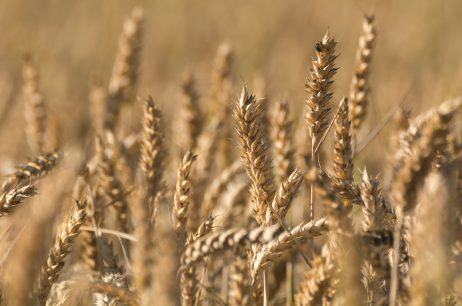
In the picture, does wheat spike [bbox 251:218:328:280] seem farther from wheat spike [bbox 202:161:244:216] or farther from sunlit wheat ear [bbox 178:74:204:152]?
sunlit wheat ear [bbox 178:74:204:152]

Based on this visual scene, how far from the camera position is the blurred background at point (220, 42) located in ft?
15.7

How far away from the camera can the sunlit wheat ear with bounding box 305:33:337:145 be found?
5.07ft

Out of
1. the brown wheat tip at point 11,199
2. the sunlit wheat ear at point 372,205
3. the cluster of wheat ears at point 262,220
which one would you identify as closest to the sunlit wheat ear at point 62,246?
the cluster of wheat ears at point 262,220

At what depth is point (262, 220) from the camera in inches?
61.6

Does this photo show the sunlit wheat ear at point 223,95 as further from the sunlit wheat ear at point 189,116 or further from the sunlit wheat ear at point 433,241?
the sunlit wheat ear at point 433,241

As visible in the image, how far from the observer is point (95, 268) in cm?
204

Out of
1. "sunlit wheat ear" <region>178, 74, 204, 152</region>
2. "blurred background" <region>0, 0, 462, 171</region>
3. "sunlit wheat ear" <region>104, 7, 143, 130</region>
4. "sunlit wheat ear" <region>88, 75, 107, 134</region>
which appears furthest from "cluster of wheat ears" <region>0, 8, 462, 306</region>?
"blurred background" <region>0, 0, 462, 171</region>

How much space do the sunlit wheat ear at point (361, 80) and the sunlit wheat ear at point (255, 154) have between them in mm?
573

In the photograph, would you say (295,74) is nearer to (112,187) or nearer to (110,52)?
(110,52)

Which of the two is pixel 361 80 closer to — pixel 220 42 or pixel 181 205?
pixel 181 205

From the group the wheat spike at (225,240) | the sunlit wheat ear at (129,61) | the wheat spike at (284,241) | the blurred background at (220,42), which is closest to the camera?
the wheat spike at (225,240)

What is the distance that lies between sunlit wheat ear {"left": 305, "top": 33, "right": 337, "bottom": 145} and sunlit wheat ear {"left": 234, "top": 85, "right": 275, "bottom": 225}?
118 mm

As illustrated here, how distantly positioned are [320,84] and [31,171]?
81cm

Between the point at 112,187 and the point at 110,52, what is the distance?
418 centimetres
